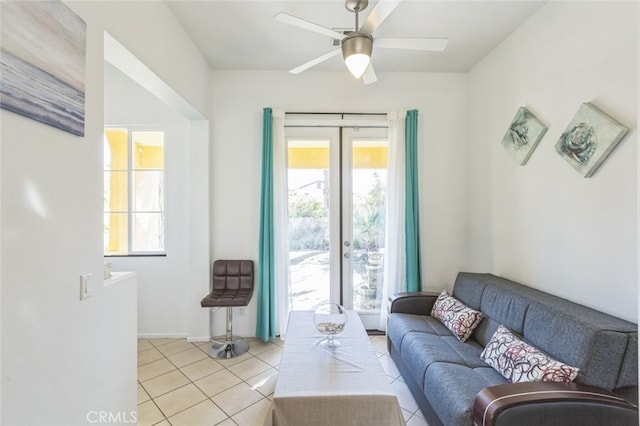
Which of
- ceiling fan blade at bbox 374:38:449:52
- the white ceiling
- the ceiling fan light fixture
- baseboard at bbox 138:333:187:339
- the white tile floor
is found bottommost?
the white tile floor

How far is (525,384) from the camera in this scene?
145 cm

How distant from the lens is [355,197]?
135 inches

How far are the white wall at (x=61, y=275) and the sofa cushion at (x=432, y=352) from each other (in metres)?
1.92

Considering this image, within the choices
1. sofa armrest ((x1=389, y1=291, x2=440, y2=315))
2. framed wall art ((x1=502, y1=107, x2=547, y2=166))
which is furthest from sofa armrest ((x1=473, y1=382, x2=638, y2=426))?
framed wall art ((x1=502, y1=107, x2=547, y2=166))

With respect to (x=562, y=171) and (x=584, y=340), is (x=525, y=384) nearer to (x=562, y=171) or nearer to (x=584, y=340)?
(x=584, y=340)

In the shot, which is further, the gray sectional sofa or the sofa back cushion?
the sofa back cushion

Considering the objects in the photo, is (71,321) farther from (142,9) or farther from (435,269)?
(435,269)

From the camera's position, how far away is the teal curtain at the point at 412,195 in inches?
128

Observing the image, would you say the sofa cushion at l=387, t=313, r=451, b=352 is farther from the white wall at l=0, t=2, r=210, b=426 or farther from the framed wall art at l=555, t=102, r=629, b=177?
the white wall at l=0, t=2, r=210, b=426

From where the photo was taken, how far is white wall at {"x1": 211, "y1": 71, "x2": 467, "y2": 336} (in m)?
3.34

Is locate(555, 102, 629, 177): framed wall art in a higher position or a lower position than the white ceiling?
lower

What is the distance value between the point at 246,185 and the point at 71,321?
2222 mm

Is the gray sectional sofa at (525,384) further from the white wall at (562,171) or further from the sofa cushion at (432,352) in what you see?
the white wall at (562,171)

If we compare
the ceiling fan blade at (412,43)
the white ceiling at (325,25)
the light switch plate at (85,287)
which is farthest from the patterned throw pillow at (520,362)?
the white ceiling at (325,25)
